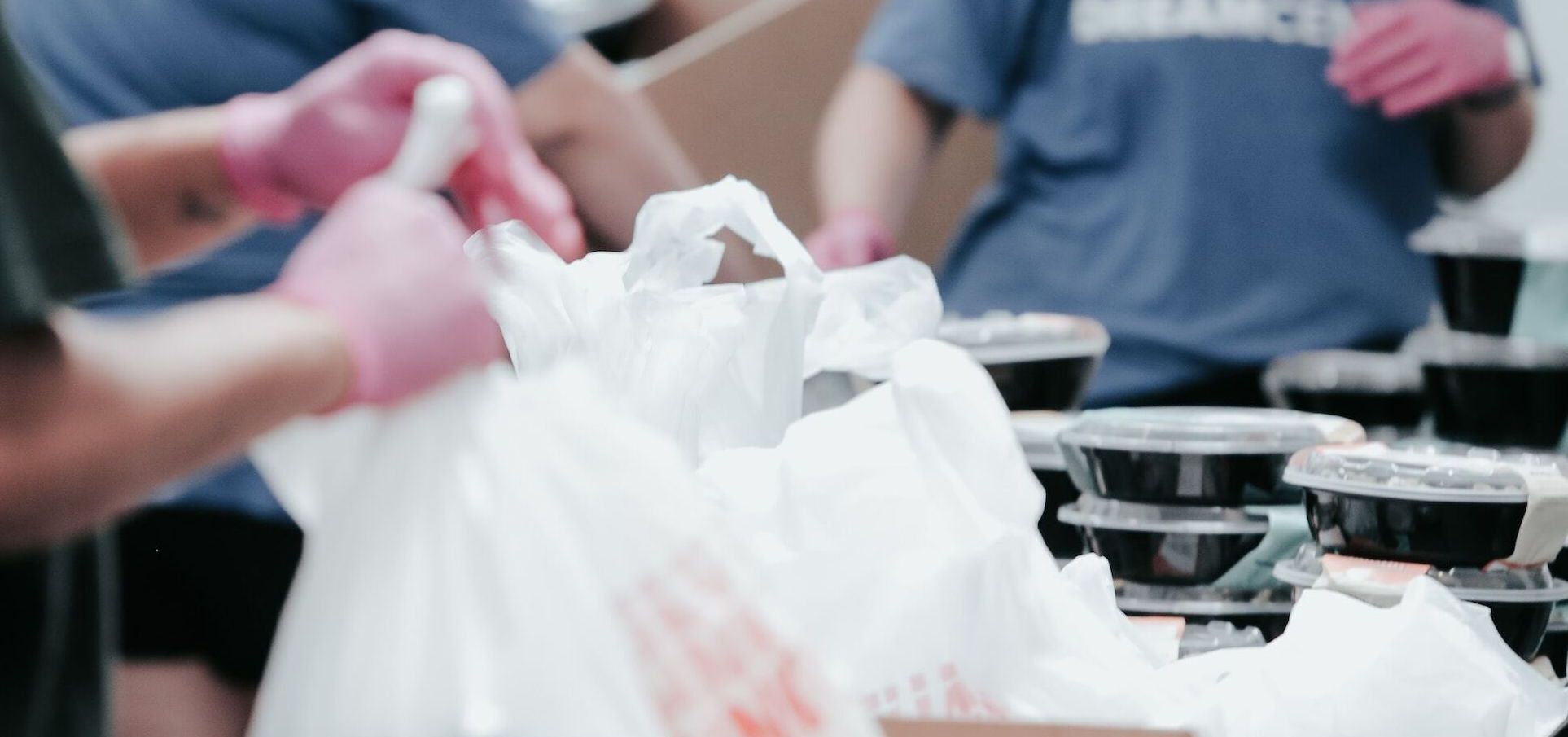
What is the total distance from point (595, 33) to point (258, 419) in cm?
177

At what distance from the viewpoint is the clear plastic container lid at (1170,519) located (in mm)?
850

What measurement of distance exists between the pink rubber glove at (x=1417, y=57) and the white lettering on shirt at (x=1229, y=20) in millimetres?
25

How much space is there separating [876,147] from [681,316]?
1.07 meters

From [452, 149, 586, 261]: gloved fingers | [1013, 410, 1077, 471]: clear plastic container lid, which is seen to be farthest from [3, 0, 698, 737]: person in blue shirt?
[1013, 410, 1077, 471]: clear plastic container lid

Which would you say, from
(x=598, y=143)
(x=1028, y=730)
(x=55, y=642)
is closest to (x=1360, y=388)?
→ (x=598, y=143)

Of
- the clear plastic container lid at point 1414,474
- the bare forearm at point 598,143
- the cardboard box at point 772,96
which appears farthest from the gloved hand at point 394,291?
the cardboard box at point 772,96

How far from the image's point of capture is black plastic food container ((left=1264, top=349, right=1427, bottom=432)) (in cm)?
125

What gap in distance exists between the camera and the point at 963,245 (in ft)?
6.18

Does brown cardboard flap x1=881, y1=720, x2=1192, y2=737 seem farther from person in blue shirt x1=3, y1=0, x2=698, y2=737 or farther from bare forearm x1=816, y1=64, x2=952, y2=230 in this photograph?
bare forearm x1=816, y1=64, x2=952, y2=230

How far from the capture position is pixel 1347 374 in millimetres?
1282

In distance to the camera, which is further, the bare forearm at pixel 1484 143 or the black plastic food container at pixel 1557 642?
the bare forearm at pixel 1484 143

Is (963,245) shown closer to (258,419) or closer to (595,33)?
(595,33)

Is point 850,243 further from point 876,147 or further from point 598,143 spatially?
point 598,143

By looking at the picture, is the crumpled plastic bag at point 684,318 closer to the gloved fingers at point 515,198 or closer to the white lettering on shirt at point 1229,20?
the gloved fingers at point 515,198
